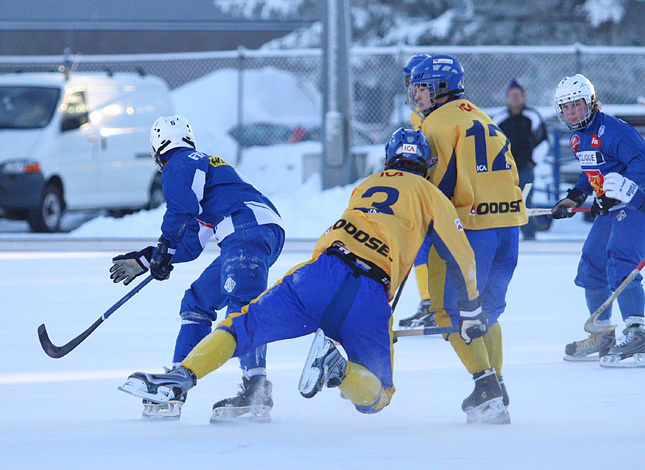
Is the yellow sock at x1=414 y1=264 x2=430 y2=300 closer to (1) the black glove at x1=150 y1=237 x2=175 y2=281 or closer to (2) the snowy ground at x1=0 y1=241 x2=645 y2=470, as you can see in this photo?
(2) the snowy ground at x1=0 y1=241 x2=645 y2=470

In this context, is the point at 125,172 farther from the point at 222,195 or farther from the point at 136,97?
the point at 222,195

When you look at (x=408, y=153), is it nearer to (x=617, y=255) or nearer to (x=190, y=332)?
(x=190, y=332)

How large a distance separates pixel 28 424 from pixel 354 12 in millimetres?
16511

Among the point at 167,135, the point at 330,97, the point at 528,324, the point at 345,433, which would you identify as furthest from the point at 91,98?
the point at 345,433

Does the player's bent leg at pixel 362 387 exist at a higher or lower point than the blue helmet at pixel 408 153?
lower

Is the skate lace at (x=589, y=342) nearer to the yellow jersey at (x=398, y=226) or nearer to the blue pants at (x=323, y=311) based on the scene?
the yellow jersey at (x=398, y=226)

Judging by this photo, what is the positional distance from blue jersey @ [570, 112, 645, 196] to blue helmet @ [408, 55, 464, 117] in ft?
3.86

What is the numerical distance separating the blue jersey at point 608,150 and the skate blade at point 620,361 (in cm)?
87

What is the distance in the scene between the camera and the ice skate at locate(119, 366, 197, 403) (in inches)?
145

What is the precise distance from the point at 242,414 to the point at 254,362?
0.23 meters

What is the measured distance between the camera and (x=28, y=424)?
398cm

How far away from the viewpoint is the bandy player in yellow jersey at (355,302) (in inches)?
148

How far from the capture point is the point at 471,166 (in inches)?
168

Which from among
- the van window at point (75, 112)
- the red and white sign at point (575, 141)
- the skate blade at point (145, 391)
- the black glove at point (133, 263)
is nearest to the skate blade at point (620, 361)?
the red and white sign at point (575, 141)
